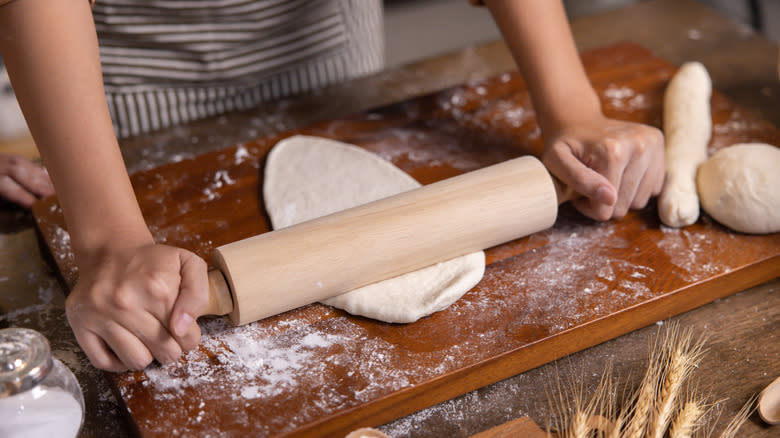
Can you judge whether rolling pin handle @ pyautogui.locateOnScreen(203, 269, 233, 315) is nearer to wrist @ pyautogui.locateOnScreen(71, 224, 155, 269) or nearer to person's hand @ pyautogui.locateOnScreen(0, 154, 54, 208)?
wrist @ pyautogui.locateOnScreen(71, 224, 155, 269)

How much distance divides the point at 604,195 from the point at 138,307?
796mm

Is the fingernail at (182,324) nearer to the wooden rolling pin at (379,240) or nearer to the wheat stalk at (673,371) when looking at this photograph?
the wooden rolling pin at (379,240)

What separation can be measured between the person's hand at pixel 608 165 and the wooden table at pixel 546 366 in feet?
0.79

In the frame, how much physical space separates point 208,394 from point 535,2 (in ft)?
3.24

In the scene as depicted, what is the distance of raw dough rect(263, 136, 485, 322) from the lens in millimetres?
1105

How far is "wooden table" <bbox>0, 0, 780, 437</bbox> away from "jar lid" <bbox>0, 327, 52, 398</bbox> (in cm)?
23

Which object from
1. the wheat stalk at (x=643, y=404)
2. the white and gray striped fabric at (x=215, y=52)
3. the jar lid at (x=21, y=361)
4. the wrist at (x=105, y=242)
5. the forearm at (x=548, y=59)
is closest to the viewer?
the jar lid at (x=21, y=361)

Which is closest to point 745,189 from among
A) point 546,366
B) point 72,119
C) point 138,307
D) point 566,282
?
point 566,282

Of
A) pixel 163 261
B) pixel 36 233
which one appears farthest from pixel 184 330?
pixel 36 233

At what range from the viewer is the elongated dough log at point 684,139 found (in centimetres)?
127

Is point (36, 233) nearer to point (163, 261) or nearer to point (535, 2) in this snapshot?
point (163, 261)

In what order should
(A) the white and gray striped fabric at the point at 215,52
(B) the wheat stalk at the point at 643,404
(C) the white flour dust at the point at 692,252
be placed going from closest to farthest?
(B) the wheat stalk at the point at 643,404 < (C) the white flour dust at the point at 692,252 < (A) the white and gray striped fabric at the point at 215,52

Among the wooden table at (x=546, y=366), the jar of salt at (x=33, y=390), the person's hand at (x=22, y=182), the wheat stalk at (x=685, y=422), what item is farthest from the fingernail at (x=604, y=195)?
the person's hand at (x=22, y=182)

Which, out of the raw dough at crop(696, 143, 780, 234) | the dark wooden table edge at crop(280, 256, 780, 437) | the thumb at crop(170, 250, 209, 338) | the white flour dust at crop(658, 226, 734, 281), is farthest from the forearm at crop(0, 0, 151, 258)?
the raw dough at crop(696, 143, 780, 234)
